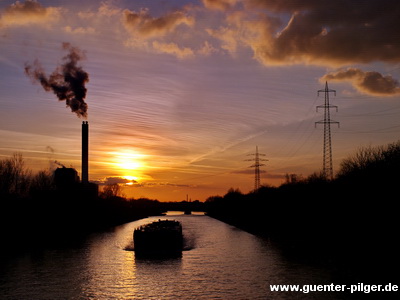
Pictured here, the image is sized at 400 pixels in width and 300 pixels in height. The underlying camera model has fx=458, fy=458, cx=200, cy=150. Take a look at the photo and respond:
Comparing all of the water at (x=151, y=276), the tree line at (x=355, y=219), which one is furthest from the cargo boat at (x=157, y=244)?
the tree line at (x=355, y=219)

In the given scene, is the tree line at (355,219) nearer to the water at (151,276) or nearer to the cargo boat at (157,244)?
the water at (151,276)

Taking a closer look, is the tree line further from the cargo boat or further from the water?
the cargo boat

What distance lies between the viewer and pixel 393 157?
5322cm

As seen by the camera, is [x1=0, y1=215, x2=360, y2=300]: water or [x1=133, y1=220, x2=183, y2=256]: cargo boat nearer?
[x1=0, y1=215, x2=360, y2=300]: water

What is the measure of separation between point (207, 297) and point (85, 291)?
9.81m

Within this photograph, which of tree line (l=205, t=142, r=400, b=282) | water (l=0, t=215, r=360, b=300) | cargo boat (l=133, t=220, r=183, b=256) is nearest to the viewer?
water (l=0, t=215, r=360, b=300)

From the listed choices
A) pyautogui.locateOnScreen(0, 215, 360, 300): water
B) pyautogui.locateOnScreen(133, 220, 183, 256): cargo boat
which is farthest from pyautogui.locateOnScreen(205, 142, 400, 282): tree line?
pyautogui.locateOnScreen(133, 220, 183, 256): cargo boat

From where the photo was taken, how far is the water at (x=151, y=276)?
34.5 meters

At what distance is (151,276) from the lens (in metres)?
43.4

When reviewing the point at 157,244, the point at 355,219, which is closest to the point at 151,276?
the point at 157,244

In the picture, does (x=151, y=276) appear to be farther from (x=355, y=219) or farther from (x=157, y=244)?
(x=355, y=219)

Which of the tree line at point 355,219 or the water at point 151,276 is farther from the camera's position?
the tree line at point 355,219

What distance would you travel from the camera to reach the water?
34531 mm

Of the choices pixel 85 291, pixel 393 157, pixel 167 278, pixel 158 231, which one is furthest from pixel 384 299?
pixel 158 231
